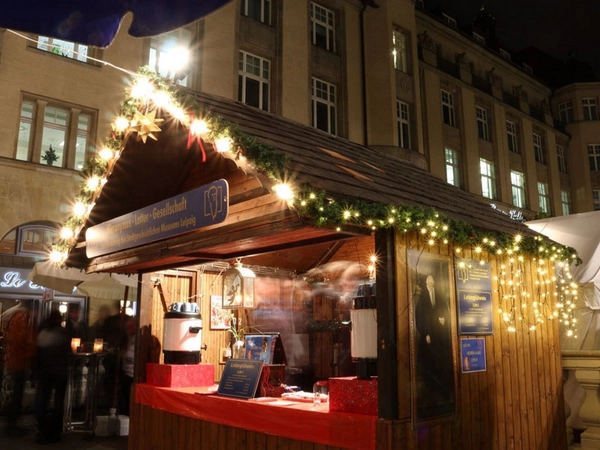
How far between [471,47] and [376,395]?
29.5m

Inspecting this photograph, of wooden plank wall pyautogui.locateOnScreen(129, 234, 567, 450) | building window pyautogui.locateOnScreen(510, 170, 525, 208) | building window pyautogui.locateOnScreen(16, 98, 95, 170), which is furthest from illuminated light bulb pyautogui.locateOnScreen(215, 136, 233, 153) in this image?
building window pyautogui.locateOnScreen(510, 170, 525, 208)

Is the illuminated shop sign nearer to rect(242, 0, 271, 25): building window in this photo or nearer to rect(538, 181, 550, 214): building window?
A: rect(242, 0, 271, 25): building window

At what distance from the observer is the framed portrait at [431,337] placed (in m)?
4.62

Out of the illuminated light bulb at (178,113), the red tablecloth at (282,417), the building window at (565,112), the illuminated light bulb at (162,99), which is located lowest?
the red tablecloth at (282,417)

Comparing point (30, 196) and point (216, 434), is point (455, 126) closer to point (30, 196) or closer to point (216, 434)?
point (30, 196)

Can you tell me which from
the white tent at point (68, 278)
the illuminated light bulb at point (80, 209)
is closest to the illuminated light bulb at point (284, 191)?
the illuminated light bulb at point (80, 209)

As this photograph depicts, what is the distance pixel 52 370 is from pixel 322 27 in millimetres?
16926

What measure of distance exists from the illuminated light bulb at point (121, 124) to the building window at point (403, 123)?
61.2 feet

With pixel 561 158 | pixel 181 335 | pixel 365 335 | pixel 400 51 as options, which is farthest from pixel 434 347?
pixel 561 158

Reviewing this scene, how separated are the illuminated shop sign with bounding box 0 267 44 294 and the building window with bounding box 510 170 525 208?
84.4 ft

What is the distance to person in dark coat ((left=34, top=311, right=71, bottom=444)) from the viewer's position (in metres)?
9.68

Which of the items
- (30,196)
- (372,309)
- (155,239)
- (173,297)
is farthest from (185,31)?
(372,309)

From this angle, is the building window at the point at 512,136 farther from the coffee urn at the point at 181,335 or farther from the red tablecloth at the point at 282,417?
the red tablecloth at the point at 282,417

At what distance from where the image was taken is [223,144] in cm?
453
